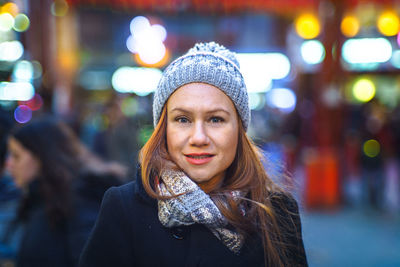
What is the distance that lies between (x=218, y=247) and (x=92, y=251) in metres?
0.49

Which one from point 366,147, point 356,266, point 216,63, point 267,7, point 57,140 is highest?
point 267,7

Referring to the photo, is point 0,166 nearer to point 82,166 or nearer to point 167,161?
point 82,166

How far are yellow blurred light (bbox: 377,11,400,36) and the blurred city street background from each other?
5 centimetres

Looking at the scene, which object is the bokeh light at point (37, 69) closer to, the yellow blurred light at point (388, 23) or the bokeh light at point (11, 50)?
the bokeh light at point (11, 50)

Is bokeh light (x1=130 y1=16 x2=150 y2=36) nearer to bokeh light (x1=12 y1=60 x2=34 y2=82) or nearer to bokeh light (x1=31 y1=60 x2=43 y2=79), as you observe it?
bokeh light (x1=31 y1=60 x2=43 y2=79)

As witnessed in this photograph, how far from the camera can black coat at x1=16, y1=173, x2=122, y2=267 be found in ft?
7.80

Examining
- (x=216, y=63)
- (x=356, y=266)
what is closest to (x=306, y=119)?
(x=356, y=266)

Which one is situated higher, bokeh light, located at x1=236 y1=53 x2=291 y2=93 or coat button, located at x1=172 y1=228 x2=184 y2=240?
bokeh light, located at x1=236 y1=53 x2=291 y2=93

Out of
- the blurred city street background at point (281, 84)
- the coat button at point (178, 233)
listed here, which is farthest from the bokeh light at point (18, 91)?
the coat button at point (178, 233)

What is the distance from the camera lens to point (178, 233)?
1639 millimetres

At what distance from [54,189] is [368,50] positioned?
1669 centimetres

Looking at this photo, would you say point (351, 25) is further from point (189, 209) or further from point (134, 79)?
point (189, 209)

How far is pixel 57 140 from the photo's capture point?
2.79 metres

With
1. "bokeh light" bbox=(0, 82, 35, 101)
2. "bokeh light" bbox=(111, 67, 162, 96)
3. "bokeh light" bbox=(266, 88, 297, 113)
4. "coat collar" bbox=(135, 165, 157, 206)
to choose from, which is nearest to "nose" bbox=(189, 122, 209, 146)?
"coat collar" bbox=(135, 165, 157, 206)
